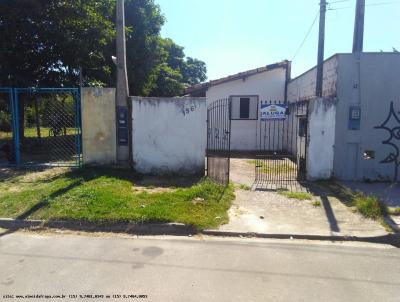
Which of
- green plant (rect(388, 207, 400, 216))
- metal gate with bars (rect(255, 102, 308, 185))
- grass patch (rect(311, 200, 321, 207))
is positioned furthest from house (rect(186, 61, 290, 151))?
green plant (rect(388, 207, 400, 216))

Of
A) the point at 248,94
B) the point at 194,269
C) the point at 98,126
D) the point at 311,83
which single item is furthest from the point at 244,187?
the point at 248,94

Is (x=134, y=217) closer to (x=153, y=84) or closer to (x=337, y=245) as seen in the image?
(x=337, y=245)

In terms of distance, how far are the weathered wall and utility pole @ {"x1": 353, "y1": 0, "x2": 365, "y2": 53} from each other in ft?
3.64

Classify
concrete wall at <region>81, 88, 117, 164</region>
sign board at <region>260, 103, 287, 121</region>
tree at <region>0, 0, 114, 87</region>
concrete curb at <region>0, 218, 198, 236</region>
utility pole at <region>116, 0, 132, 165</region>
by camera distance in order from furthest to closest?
tree at <region>0, 0, 114, 87</region>
sign board at <region>260, 103, 287, 121</region>
concrete wall at <region>81, 88, 117, 164</region>
utility pole at <region>116, 0, 132, 165</region>
concrete curb at <region>0, 218, 198, 236</region>

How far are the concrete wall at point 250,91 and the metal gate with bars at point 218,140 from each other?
2.01ft

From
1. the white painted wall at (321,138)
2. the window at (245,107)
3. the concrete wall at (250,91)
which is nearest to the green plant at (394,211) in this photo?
the white painted wall at (321,138)

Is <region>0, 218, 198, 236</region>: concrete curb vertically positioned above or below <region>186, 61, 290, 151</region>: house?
below

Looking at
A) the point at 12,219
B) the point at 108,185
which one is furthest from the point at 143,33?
the point at 12,219

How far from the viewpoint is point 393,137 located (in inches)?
358

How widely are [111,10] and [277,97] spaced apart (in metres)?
8.55

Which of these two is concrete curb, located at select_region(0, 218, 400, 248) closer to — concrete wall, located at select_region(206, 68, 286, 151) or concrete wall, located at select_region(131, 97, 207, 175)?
concrete wall, located at select_region(131, 97, 207, 175)

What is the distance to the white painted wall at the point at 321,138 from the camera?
8.72 m

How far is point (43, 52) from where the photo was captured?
1272 cm

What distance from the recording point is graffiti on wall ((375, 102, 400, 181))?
9.05m
